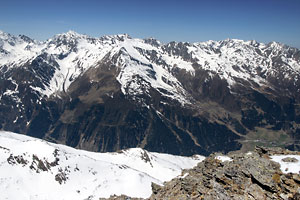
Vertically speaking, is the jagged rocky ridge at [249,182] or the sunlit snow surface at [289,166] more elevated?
the sunlit snow surface at [289,166]

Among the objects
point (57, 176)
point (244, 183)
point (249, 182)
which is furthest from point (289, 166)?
point (57, 176)

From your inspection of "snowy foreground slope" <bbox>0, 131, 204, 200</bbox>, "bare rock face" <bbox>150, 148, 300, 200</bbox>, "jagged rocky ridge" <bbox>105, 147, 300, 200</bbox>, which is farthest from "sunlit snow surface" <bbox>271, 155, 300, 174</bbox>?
"snowy foreground slope" <bbox>0, 131, 204, 200</bbox>

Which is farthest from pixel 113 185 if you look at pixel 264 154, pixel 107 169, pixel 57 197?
pixel 264 154

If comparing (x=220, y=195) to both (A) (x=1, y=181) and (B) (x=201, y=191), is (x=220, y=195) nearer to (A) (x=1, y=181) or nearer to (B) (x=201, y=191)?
(B) (x=201, y=191)

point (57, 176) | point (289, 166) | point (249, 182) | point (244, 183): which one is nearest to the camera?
point (249, 182)

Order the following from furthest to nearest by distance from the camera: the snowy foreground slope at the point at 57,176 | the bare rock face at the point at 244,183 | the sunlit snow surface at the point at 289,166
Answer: the snowy foreground slope at the point at 57,176 < the sunlit snow surface at the point at 289,166 < the bare rock face at the point at 244,183

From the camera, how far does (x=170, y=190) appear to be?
165 feet

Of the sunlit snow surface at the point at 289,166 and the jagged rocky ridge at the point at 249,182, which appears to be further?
the sunlit snow surface at the point at 289,166

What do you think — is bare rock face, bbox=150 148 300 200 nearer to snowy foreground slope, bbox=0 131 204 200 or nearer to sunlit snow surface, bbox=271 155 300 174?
sunlit snow surface, bbox=271 155 300 174

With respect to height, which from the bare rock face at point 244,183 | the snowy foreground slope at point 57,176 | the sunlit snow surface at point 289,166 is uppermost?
the sunlit snow surface at point 289,166

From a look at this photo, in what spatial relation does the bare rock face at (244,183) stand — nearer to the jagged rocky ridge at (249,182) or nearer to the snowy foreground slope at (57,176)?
the jagged rocky ridge at (249,182)

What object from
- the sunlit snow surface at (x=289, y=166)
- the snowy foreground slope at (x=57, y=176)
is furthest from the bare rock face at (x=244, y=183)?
the snowy foreground slope at (x=57, y=176)

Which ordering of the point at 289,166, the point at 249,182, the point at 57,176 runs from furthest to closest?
1. the point at 57,176
2. the point at 289,166
3. the point at 249,182

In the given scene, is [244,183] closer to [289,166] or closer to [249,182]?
[249,182]
